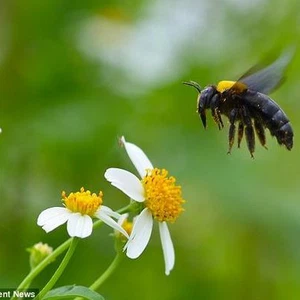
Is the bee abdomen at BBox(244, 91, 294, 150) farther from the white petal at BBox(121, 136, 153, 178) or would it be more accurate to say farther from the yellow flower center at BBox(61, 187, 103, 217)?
the yellow flower center at BBox(61, 187, 103, 217)

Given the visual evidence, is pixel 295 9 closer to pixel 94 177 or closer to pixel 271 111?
pixel 94 177


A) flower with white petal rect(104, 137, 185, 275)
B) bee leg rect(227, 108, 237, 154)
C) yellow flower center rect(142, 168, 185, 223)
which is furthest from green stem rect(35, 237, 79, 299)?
bee leg rect(227, 108, 237, 154)

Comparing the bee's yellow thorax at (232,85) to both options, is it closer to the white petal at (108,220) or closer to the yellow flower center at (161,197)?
the yellow flower center at (161,197)

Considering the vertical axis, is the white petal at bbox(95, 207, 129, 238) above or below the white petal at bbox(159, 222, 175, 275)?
above

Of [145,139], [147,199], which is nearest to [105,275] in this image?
[147,199]

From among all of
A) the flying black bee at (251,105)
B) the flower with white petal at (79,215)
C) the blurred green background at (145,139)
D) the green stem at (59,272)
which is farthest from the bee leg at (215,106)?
the blurred green background at (145,139)

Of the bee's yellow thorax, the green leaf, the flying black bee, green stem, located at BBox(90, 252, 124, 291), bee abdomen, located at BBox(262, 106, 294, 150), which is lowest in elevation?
the green leaf
